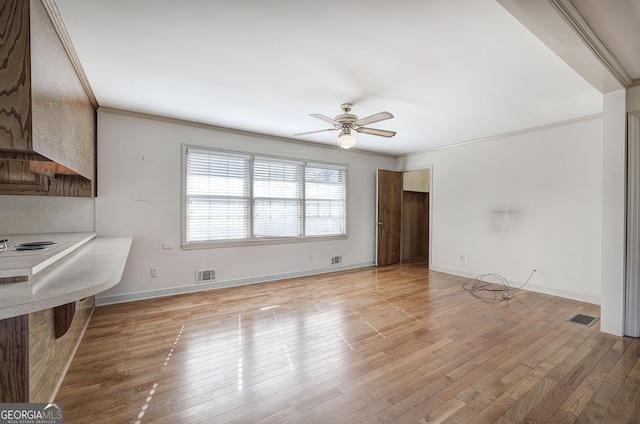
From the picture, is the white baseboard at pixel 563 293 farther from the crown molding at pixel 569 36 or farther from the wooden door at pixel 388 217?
the crown molding at pixel 569 36

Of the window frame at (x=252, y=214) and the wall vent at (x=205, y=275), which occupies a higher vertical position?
the window frame at (x=252, y=214)

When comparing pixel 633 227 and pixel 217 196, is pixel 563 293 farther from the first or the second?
pixel 217 196

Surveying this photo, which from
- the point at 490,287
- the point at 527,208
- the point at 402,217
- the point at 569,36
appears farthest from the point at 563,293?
the point at 569,36

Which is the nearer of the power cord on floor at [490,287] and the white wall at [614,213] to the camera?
the white wall at [614,213]

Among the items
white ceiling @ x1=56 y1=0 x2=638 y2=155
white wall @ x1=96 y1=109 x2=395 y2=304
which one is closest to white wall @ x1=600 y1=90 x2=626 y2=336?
white ceiling @ x1=56 y1=0 x2=638 y2=155

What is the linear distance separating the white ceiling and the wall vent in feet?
7.28

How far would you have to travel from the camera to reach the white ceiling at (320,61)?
1807 mm

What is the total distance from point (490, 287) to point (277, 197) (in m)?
3.81

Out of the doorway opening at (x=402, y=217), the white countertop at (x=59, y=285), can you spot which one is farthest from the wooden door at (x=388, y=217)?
the white countertop at (x=59, y=285)

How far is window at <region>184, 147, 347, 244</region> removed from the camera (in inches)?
164

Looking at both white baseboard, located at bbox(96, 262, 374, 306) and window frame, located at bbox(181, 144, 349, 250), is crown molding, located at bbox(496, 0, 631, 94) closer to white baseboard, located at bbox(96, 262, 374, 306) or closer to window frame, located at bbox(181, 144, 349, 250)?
window frame, located at bbox(181, 144, 349, 250)

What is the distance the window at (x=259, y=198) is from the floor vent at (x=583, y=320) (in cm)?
356

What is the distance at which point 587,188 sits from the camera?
3742 mm

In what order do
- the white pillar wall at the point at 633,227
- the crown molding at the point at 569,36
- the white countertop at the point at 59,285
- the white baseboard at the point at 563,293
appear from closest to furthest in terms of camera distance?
the white countertop at the point at 59,285
the crown molding at the point at 569,36
the white pillar wall at the point at 633,227
the white baseboard at the point at 563,293
